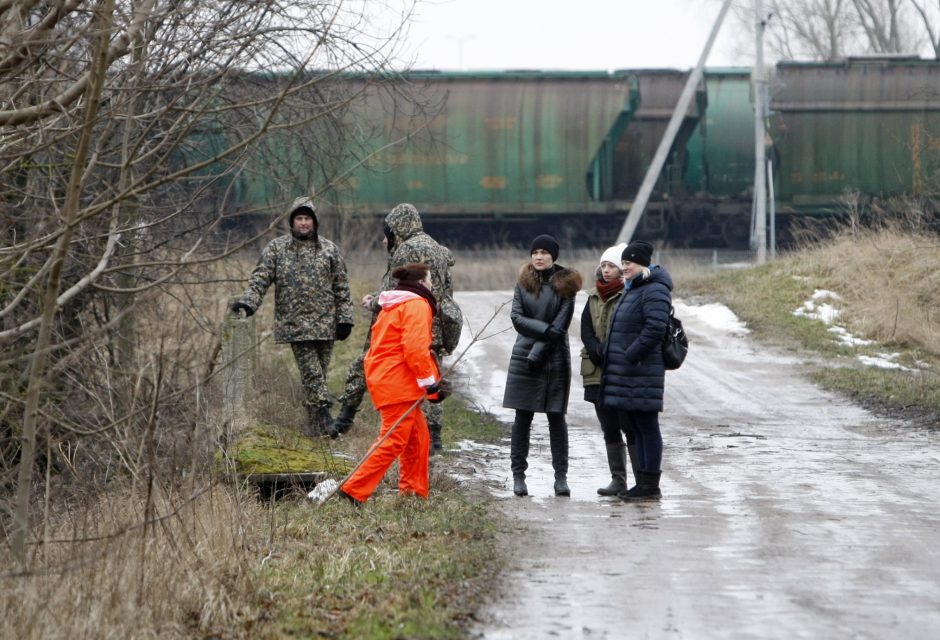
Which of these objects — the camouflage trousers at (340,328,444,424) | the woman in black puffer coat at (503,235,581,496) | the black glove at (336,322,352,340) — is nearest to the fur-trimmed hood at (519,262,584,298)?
the woman in black puffer coat at (503,235,581,496)

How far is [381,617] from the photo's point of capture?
5430 mm

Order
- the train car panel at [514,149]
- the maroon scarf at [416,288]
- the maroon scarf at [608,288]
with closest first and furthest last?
the maroon scarf at [416,288] < the maroon scarf at [608,288] < the train car panel at [514,149]

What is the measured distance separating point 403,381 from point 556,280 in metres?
1.26

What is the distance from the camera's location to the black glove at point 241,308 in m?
9.59

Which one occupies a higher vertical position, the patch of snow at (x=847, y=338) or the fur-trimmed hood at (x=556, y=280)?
the fur-trimmed hood at (x=556, y=280)

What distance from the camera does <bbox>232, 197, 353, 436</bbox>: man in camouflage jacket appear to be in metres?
10.1

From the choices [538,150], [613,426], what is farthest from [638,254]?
[538,150]

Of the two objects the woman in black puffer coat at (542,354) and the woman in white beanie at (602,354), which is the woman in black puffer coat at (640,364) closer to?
the woman in white beanie at (602,354)

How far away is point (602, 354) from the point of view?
8.52 meters

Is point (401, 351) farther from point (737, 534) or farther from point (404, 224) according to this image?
point (737, 534)

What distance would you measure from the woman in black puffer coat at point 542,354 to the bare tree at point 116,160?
167 cm

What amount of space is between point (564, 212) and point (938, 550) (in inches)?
862

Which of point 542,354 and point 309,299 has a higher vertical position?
point 309,299

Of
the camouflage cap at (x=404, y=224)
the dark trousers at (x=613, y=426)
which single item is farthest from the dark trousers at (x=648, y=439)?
the camouflage cap at (x=404, y=224)
